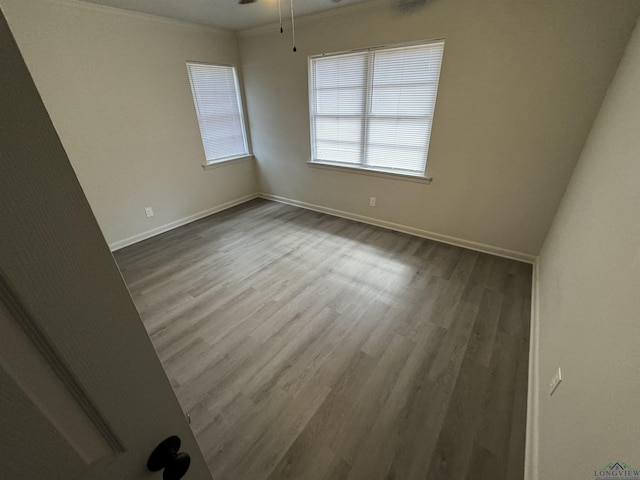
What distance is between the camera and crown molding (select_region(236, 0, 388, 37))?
8.92 ft

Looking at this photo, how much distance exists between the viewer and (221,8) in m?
2.77

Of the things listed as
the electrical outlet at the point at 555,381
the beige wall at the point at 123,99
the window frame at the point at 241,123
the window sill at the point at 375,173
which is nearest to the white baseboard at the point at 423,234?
the window sill at the point at 375,173

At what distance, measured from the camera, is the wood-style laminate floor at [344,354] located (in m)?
1.32

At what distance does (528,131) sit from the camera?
2385 millimetres

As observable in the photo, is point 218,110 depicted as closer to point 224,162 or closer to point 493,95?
point 224,162

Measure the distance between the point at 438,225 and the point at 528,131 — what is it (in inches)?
47.2

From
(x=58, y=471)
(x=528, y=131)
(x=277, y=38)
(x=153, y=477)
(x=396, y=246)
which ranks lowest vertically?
(x=396, y=246)

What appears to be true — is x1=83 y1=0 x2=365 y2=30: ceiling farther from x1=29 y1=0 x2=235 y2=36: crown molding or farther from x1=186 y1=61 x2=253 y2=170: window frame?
x1=186 y1=61 x2=253 y2=170: window frame

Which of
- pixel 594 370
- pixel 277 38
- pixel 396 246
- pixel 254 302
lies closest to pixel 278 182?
pixel 277 38

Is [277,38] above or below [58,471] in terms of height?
above

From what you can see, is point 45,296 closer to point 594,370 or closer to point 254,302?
point 594,370

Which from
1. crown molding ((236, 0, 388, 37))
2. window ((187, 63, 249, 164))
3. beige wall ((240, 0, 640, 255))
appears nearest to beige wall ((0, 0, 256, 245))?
window ((187, 63, 249, 164))

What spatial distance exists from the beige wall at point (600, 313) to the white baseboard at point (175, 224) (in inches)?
157

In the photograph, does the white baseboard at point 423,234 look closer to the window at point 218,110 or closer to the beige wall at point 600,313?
the beige wall at point 600,313
